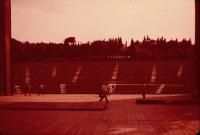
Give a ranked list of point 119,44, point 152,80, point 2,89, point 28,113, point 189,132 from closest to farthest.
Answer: point 189,132, point 28,113, point 2,89, point 152,80, point 119,44

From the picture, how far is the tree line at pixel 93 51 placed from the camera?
54.1m

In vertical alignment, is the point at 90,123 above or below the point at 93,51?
below

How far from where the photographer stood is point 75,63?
44.8 meters

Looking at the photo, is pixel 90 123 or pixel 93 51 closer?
pixel 90 123

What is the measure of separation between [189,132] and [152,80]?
28.0m

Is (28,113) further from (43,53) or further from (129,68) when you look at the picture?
(43,53)

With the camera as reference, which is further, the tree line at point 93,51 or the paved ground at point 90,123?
the tree line at point 93,51

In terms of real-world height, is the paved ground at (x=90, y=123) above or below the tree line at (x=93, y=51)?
below

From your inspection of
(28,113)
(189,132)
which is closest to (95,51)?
(28,113)

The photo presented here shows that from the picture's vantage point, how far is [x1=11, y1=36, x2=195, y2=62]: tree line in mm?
54094

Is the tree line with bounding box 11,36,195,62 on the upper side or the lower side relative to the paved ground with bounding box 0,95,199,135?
upper

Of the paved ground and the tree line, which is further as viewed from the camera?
the tree line

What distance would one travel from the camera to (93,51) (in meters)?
67.6

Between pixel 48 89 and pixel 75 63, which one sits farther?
pixel 75 63
